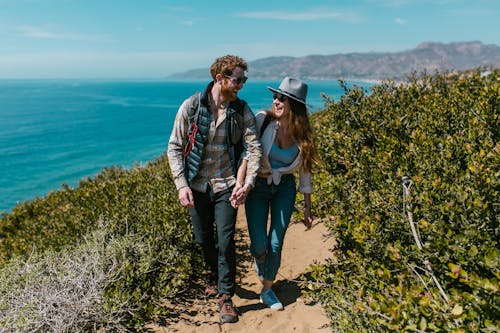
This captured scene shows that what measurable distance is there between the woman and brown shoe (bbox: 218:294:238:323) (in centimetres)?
60

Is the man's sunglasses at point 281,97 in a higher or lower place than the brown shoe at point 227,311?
higher

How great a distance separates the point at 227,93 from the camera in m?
3.51

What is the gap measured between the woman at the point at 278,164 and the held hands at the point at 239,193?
26 centimetres

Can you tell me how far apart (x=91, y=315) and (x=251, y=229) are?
6.28 ft

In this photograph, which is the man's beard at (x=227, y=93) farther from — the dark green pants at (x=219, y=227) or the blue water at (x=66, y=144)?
the blue water at (x=66, y=144)

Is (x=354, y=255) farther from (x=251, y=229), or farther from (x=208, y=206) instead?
(x=208, y=206)

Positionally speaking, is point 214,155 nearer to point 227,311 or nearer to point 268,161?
point 268,161

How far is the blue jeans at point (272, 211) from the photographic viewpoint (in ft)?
12.6

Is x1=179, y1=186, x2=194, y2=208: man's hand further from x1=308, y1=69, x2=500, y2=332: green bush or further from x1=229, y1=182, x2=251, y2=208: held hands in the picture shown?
x1=308, y1=69, x2=500, y2=332: green bush

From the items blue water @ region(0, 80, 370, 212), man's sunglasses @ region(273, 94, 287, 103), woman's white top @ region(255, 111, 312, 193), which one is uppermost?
man's sunglasses @ region(273, 94, 287, 103)

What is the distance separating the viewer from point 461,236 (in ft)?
8.21

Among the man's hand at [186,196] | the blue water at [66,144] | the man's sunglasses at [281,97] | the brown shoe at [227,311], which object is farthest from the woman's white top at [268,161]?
the blue water at [66,144]

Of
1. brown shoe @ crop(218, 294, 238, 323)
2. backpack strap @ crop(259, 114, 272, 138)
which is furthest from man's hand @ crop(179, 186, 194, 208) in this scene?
brown shoe @ crop(218, 294, 238, 323)

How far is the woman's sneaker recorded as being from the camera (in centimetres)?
415
